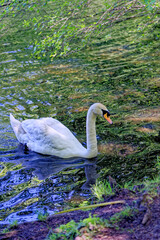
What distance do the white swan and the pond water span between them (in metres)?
0.18

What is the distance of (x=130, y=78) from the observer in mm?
11977

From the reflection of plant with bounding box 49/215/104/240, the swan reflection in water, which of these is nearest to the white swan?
the swan reflection in water

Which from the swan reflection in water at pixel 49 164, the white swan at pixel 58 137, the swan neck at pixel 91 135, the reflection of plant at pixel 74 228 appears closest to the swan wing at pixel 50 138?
the white swan at pixel 58 137

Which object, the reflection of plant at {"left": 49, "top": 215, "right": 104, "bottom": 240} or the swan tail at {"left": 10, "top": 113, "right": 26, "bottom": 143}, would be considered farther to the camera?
the swan tail at {"left": 10, "top": 113, "right": 26, "bottom": 143}

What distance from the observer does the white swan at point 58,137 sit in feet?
24.8

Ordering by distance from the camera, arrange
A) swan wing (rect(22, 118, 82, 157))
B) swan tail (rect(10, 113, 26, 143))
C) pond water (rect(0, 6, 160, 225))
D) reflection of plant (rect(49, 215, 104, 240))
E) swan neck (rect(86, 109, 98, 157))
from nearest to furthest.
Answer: reflection of plant (rect(49, 215, 104, 240)), pond water (rect(0, 6, 160, 225)), swan neck (rect(86, 109, 98, 157)), swan wing (rect(22, 118, 82, 157)), swan tail (rect(10, 113, 26, 143))

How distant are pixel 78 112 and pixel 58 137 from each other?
2052 millimetres

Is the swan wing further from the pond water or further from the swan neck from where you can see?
the swan neck

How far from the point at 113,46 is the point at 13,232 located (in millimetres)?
12475

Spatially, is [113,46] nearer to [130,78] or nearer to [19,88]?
[130,78]

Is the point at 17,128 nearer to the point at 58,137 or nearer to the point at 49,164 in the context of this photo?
the point at 58,137

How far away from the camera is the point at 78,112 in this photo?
9883 millimetres

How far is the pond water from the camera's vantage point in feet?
21.3

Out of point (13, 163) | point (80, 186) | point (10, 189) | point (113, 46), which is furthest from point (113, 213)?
point (113, 46)
